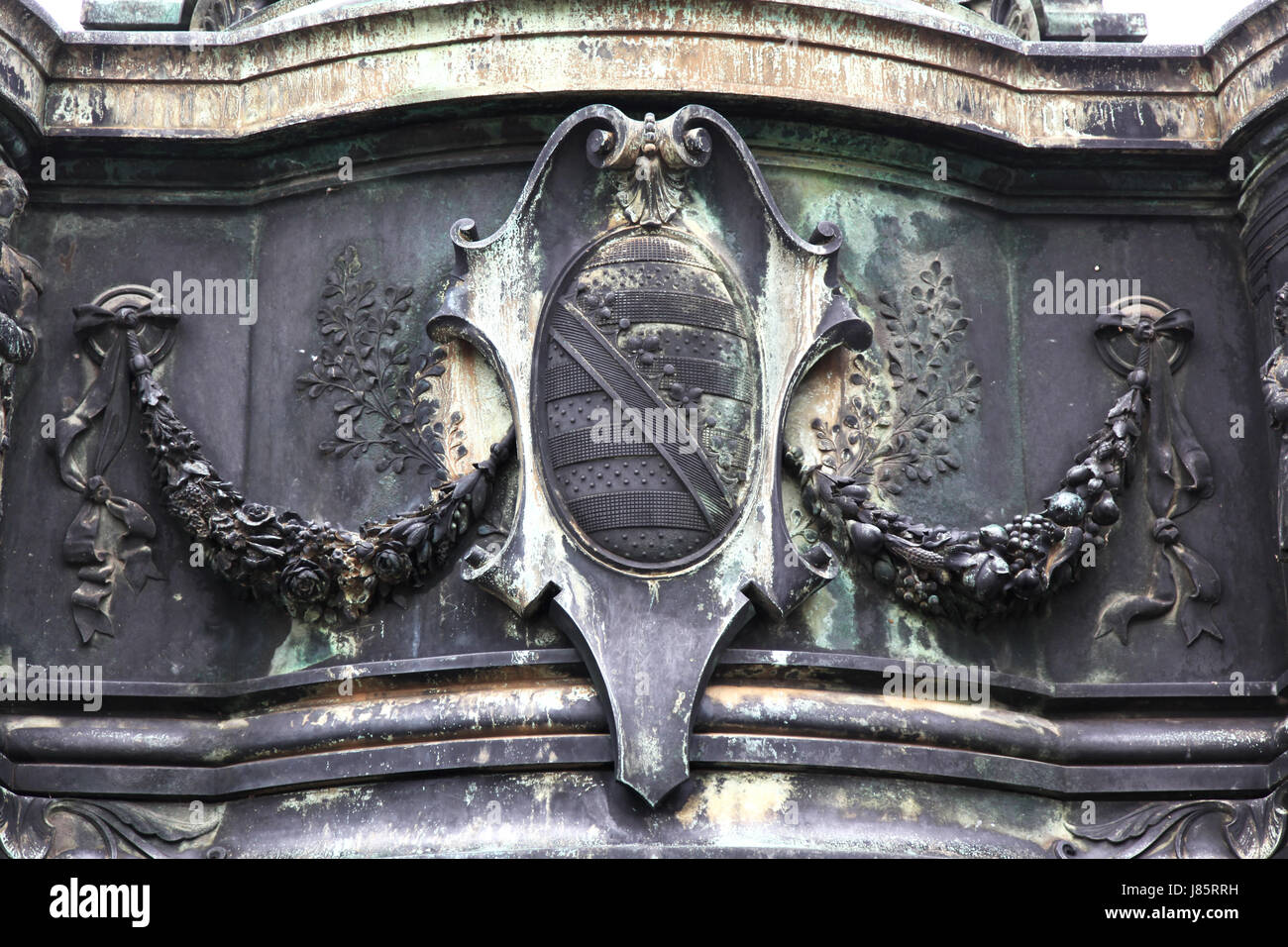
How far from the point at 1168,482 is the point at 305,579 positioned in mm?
4321

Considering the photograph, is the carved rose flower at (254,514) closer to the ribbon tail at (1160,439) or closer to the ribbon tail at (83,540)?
the ribbon tail at (83,540)

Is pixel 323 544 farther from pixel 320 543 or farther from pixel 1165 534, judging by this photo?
pixel 1165 534

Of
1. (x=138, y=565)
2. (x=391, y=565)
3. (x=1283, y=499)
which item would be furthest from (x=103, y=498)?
(x=1283, y=499)

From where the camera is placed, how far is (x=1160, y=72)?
45.5 ft

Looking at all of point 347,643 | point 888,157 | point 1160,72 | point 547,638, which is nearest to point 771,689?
point 547,638

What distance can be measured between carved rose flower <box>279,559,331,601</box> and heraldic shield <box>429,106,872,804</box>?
2.45 feet

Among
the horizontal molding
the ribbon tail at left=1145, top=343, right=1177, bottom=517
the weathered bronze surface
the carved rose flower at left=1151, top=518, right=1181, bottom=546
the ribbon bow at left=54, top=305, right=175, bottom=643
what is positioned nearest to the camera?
the horizontal molding

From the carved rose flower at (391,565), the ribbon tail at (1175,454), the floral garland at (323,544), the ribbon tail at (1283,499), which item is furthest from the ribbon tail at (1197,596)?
the carved rose flower at (391,565)

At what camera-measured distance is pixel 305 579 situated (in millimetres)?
12609

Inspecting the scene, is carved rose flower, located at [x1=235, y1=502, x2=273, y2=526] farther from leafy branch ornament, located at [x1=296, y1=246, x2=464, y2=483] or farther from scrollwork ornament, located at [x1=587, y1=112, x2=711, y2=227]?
scrollwork ornament, located at [x1=587, y1=112, x2=711, y2=227]

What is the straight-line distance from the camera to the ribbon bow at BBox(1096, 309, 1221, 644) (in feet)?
42.9

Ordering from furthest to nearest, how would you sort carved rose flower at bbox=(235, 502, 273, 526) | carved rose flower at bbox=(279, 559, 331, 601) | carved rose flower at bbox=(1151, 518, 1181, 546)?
carved rose flower at bbox=(1151, 518, 1181, 546), carved rose flower at bbox=(235, 502, 273, 526), carved rose flower at bbox=(279, 559, 331, 601)

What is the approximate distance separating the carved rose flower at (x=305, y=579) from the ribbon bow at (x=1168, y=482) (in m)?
3.79

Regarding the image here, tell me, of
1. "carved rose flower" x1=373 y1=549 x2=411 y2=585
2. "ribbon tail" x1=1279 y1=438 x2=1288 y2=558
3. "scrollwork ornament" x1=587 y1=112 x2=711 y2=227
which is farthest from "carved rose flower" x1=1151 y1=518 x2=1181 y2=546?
"carved rose flower" x1=373 y1=549 x2=411 y2=585
